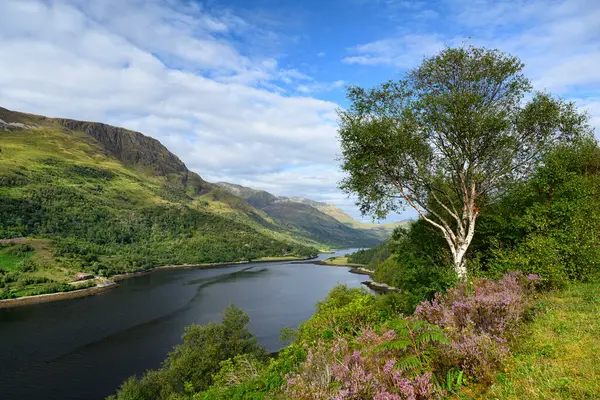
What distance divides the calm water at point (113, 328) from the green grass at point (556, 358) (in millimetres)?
52271

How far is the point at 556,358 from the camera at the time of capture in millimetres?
6570

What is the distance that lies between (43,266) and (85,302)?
52507 millimetres

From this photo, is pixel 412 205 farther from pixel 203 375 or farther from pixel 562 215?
pixel 203 375

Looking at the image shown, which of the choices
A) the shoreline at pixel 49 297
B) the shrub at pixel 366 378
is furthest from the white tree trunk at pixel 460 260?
the shoreline at pixel 49 297

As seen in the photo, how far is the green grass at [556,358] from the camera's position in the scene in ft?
17.2

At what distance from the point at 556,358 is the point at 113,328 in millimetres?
85046

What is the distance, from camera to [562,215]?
1445 cm

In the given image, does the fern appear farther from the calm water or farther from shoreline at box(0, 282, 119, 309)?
shoreline at box(0, 282, 119, 309)

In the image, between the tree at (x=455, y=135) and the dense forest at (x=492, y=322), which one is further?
the tree at (x=455, y=135)

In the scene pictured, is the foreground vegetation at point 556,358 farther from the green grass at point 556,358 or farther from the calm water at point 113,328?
the calm water at point 113,328

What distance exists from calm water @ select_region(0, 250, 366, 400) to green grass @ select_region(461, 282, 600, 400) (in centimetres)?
5227

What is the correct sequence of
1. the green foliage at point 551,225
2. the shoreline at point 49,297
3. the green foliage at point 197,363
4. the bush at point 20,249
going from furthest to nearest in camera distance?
the bush at point 20,249 → the shoreline at point 49,297 → the green foliage at point 197,363 → the green foliage at point 551,225

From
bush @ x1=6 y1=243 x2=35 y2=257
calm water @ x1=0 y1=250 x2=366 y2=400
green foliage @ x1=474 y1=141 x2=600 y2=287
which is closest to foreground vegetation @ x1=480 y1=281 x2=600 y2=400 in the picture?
green foliage @ x1=474 y1=141 x2=600 y2=287

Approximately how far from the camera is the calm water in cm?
4759
